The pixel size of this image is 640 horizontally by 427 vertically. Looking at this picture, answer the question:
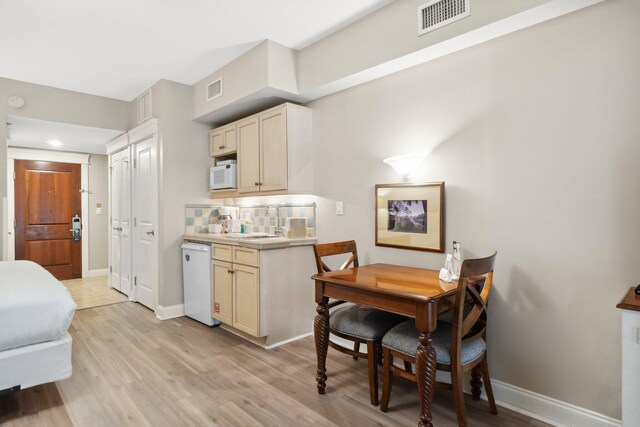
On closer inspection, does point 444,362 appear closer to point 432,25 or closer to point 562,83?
point 562,83

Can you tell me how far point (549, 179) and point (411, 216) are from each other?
89 cm

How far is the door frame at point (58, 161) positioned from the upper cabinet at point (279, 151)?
4.09m

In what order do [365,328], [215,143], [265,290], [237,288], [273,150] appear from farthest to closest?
[215,143] < [273,150] < [237,288] < [265,290] < [365,328]

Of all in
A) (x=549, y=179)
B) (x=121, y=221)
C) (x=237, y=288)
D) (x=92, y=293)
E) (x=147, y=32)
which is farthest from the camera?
(x=92, y=293)

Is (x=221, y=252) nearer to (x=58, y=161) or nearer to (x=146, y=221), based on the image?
(x=146, y=221)

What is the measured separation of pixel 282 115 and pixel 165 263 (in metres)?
2.08

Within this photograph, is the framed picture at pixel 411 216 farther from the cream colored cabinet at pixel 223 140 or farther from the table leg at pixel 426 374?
the cream colored cabinet at pixel 223 140

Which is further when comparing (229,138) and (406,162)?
(229,138)

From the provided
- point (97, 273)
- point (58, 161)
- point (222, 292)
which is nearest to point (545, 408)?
point (222, 292)

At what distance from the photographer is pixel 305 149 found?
3373mm

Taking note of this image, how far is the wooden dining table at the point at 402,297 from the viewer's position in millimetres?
1736

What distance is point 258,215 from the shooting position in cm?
412

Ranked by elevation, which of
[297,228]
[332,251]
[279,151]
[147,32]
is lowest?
[332,251]

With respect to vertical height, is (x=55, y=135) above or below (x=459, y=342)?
above
